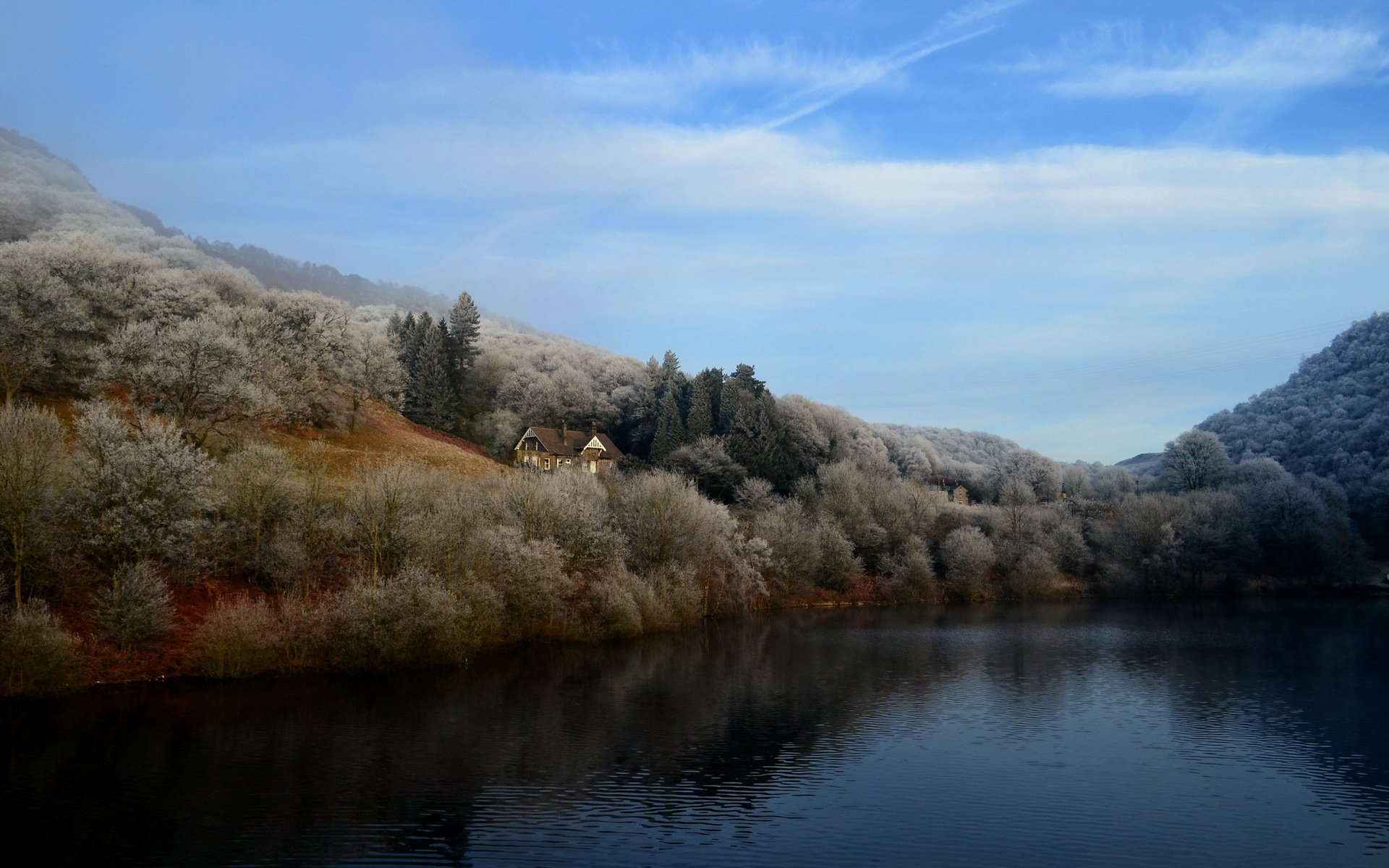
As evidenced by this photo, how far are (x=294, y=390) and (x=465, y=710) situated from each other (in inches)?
1567

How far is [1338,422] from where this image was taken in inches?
4011

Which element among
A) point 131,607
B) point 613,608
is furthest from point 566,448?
point 131,607

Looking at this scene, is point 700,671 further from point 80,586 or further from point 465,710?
point 80,586

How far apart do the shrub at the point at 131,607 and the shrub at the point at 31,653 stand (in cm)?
280

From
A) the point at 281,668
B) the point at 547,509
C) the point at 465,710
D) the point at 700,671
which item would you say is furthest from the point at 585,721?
the point at 547,509

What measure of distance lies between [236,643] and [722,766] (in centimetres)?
2179

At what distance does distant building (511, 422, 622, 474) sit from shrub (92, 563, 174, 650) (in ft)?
192

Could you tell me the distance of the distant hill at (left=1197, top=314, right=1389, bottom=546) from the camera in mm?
92250

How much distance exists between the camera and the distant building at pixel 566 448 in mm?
96625

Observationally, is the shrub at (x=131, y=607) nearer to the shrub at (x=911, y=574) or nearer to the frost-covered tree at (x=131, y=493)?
the frost-covered tree at (x=131, y=493)

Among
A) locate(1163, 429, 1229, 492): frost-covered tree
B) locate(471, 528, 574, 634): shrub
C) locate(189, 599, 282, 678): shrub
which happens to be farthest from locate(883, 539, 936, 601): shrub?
locate(189, 599, 282, 678): shrub

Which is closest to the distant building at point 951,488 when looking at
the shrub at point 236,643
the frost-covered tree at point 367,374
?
the frost-covered tree at point 367,374

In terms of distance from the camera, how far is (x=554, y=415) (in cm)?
10862

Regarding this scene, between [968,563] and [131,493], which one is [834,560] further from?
[131,493]
